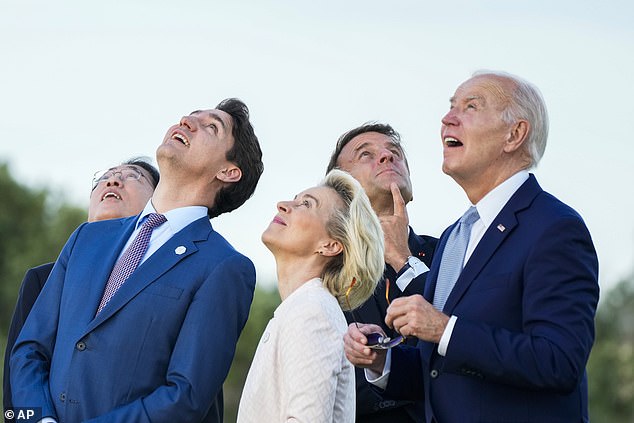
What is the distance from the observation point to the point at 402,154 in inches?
281

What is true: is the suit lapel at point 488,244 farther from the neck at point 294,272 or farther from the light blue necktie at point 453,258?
the neck at point 294,272

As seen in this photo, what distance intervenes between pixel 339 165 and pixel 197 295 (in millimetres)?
2166

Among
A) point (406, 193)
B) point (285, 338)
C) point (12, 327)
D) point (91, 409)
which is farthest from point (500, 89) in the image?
point (12, 327)

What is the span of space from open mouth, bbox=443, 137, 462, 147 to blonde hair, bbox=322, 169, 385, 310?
2.26 ft

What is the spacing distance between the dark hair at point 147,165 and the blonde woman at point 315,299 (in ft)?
6.51

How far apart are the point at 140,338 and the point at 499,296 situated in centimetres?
186

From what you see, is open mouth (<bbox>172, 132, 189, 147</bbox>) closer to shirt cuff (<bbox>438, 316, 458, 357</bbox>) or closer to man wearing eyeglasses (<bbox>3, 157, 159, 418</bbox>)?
man wearing eyeglasses (<bbox>3, 157, 159, 418</bbox>)

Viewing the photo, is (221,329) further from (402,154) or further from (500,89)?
(402,154)

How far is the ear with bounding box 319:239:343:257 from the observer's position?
5.30 m

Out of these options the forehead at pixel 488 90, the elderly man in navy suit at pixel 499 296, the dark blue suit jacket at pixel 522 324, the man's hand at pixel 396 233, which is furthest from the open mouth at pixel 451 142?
the man's hand at pixel 396 233

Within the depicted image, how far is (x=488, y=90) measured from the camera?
4.95 m

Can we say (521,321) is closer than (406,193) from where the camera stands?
Yes

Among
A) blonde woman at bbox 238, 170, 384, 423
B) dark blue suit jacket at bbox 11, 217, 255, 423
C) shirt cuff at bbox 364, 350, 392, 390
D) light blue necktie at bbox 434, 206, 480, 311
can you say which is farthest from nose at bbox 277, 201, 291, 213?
shirt cuff at bbox 364, 350, 392, 390

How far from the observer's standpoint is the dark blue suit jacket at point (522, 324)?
13.4ft
